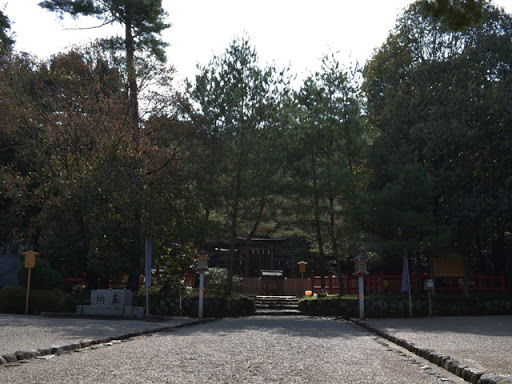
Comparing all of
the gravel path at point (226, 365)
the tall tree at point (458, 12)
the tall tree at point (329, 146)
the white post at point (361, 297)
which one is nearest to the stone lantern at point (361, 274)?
the white post at point (361, 297)

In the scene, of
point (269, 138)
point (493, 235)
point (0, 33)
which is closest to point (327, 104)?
point (269, 138)

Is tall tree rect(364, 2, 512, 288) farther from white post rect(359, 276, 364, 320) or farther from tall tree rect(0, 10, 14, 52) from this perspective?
tall tree rect(0, 10, 14, 52)

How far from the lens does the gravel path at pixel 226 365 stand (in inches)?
204

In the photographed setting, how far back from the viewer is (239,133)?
2116cm

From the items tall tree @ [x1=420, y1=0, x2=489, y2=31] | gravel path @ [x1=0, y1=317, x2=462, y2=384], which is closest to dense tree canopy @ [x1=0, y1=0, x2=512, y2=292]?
gravel path @ [x1=0, y1=317, x2=462, y2=384]

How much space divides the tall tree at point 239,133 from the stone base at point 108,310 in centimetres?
525

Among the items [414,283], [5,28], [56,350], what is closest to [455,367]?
[56,350]

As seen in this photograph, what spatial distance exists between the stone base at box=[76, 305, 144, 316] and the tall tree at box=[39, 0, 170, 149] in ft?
36.8

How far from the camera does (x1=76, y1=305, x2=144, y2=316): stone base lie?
53.9ft

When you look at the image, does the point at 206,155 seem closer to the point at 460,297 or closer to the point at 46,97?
the point at 46,97

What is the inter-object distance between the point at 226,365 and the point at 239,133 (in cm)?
1565

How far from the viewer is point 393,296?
19438mm

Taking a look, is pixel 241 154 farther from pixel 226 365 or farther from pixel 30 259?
pixel 226 365

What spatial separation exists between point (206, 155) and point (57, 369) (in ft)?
49.1
